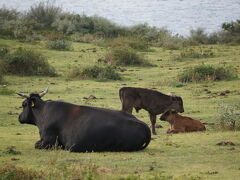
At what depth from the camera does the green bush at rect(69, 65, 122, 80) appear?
1052 inches

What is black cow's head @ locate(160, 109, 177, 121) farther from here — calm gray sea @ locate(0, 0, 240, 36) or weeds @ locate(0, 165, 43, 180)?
calm gray sea @ locate(0, 0, 240, 36)

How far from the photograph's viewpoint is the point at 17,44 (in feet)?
115

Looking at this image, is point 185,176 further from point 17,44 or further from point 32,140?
point 17,44

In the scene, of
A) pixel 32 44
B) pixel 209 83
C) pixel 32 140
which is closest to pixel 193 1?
pixel 32 44

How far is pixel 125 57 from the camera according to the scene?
31266 millimetres

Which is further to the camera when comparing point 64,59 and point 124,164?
point 64,59

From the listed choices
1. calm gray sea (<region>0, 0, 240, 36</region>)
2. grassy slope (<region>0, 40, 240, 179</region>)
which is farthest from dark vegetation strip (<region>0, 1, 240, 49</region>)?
calm gray sea (<region>0, 0, 240, 36</region>)

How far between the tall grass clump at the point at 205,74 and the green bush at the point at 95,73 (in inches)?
115

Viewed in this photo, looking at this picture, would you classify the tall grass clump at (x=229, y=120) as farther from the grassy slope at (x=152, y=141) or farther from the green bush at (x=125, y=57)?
the green bush at (x=125, y=57)

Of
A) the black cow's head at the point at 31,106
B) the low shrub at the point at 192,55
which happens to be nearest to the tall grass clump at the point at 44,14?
the low shrub at the point at 192,55

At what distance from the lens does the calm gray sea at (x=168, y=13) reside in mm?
85700

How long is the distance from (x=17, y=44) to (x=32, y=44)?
107cm

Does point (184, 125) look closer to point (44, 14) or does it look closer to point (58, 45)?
point (58, 45)

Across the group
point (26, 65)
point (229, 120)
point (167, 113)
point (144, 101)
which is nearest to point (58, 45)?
point (26, 65)
